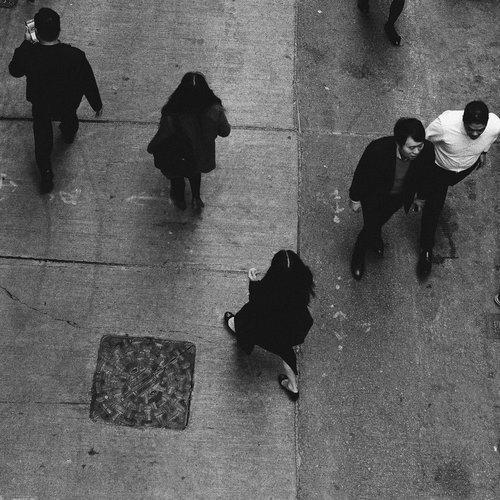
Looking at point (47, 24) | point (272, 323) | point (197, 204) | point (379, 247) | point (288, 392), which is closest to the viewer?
point (272, 323)

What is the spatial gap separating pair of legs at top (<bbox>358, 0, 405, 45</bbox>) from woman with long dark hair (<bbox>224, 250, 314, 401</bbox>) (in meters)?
3.73

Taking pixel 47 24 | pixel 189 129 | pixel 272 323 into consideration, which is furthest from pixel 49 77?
pixel 272 323

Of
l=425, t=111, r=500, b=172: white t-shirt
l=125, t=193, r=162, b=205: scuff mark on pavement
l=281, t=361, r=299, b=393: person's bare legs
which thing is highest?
l=425, t=111, r=500, b=172: white t-shirt

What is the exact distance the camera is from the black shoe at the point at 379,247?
6.02 m

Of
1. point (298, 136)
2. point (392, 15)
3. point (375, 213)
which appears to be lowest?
point (298, 136)

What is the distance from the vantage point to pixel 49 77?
5562 mm

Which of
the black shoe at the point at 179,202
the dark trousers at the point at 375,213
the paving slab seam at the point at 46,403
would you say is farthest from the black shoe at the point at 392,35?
the paving slab seam at the point at 46,403

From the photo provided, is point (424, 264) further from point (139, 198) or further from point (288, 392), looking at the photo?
point (139, 198)

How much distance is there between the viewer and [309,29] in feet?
24.4

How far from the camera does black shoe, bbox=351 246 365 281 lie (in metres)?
5.94

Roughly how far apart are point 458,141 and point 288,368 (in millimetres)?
2133

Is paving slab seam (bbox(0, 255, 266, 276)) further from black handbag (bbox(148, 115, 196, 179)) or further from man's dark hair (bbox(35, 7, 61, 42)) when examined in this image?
man's dark hair (bbox(35, 7, 61, 42))

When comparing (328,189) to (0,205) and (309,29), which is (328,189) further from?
(0,205)

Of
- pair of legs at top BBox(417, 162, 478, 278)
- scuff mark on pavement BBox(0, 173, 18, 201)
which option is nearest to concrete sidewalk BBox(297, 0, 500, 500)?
pair of legs at top BBox(417, 162, 478, 278)
